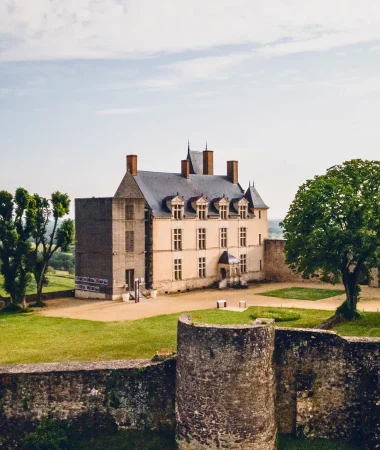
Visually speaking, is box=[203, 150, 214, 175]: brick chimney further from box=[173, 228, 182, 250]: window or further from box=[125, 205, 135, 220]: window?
box=[125, 205, 135, 220]: window

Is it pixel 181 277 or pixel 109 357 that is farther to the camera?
pixel 181 277

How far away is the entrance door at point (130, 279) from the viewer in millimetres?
41497

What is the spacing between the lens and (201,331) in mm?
14922

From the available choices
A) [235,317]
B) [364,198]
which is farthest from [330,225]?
[235,317]

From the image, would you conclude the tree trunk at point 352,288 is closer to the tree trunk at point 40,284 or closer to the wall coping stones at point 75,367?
the wall coping stones at point 75,367

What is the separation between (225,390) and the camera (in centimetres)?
1481

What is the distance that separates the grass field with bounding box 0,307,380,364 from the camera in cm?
2405

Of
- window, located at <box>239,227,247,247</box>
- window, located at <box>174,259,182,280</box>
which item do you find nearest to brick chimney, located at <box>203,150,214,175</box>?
window, located at <box>239,227,247,247</box>

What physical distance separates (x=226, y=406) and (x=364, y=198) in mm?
16247

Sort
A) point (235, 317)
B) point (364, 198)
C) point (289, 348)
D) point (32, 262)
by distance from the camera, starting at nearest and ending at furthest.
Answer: point (289, 348), point (364, 198), point (235, 317), point (32, 262)

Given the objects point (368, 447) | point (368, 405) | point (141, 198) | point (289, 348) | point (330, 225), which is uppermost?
point (141, 198)

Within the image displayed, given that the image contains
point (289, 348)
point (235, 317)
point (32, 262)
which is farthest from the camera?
point (32, 262)

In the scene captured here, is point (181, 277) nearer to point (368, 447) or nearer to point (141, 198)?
point (141, 198)

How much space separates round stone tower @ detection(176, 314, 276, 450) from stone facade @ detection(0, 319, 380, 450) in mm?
26
